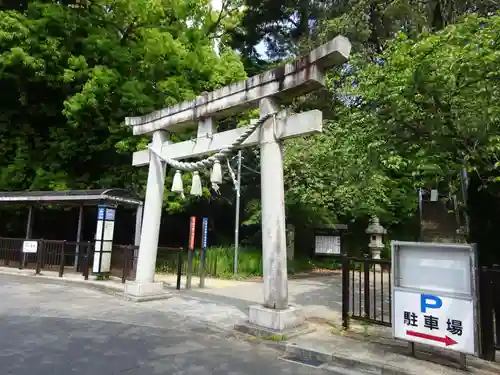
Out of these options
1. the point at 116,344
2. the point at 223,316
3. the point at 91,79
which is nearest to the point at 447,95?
the point at 223,316

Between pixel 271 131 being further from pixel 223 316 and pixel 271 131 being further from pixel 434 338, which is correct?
pixel 434 338

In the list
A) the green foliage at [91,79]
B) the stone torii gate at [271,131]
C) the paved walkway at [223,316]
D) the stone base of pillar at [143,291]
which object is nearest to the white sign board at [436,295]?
the paved walkway at [223,316]

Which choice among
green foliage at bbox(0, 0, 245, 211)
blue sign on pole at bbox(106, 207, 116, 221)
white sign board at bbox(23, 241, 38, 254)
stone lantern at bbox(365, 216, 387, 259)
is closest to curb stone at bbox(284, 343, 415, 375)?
blue sign on pole at bbox(106, 207, 116, 221)

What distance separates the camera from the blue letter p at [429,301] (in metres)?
5.49

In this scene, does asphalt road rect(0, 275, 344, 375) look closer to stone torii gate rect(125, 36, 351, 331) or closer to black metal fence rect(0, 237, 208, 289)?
stone torii gate rect(125, 36, 351, 331)

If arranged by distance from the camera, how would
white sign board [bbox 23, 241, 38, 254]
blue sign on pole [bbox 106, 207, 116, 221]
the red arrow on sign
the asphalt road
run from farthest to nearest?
1. white sign board [bbox 23, 241, 38, 254]
2. blue sign on pole [bbox 106, 207, 116, 221]
3. the red arrow on sign
4. the asphalt road

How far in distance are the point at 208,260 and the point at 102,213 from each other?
199 inches

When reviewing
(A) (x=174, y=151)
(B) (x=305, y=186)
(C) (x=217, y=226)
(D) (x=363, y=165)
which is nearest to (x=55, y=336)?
(A) (x=174, y=151)

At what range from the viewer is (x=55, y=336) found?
6273 millimetres

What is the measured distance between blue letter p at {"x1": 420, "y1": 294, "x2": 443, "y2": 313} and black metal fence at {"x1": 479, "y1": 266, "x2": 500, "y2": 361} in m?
0.66

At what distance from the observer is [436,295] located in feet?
18.2

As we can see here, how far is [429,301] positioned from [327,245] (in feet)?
38.8

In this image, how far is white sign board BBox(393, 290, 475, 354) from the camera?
518cm

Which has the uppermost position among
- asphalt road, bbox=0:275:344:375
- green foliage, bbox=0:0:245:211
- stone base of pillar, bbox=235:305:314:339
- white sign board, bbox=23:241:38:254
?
green foliage, bbox=0:0:245:211
